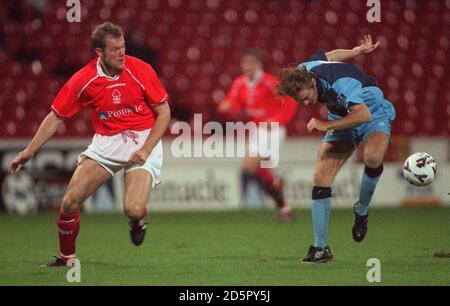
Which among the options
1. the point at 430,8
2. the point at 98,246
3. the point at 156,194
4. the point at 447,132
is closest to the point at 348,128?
the point at 98,246

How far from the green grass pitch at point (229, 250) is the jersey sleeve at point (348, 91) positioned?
1292 millimetres

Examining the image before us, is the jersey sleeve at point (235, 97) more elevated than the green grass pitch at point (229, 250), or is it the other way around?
the jersey sleeve at point (235, 97)

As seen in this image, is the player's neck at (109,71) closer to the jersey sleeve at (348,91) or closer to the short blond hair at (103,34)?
the short blond hair at (103,34)

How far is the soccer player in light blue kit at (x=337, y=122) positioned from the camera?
710cm

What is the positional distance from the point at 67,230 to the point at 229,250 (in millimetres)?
1900

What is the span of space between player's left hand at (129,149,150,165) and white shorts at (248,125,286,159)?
494cm

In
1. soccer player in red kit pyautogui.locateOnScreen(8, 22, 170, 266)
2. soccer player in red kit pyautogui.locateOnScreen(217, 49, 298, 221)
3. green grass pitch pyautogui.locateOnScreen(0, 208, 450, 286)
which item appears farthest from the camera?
soccer player in red kit pyautogui.locateOnScreen(217, 49, 298, 221)

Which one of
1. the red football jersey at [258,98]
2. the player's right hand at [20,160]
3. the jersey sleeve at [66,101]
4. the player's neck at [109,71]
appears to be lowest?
the player's right hand at [20,160]

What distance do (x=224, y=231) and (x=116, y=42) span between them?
3987 mm

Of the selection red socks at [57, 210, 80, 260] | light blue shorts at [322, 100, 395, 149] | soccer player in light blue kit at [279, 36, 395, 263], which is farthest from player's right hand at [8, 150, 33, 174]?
light blue shorts at [322, 100, 395, 149]

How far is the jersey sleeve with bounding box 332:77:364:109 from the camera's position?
714 cm

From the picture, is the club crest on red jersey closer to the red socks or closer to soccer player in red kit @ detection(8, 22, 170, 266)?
soccer player in red kit @ detection(8, 22, 170, 266)

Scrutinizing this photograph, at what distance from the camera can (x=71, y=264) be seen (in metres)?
7.37

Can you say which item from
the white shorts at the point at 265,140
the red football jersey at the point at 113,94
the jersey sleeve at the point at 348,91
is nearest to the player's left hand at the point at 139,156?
the red football jersey at the point at 113,94
